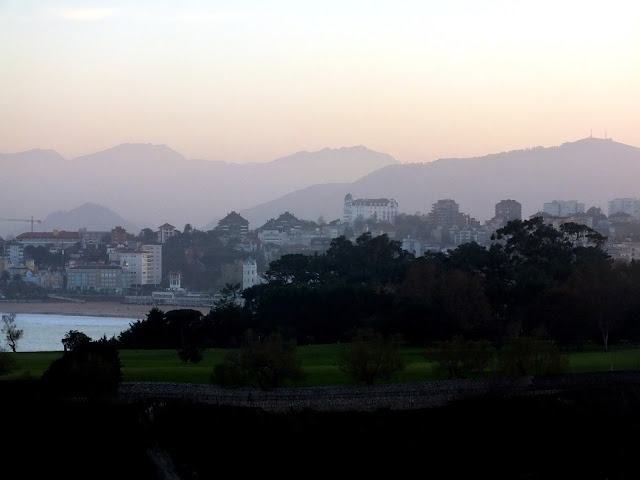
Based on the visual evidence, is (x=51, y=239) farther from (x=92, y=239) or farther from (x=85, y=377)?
(x=85, y=377)

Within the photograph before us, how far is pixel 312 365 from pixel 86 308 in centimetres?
4997

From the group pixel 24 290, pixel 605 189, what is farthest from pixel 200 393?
pixel 605 189

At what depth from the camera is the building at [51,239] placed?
10750 cm

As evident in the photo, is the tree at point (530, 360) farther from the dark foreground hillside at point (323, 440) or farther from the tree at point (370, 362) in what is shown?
the tree at point (370, 362)

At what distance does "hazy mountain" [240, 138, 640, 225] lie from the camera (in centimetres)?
17038

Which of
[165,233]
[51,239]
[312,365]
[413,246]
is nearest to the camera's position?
[312,365]

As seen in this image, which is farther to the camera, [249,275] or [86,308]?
[249,275]

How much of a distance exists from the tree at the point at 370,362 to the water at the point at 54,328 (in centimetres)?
1668

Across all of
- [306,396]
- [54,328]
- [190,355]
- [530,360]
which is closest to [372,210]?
[54,328]

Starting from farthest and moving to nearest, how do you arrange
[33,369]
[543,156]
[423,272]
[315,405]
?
[543,156], [423,272], [33,369], [315,405]

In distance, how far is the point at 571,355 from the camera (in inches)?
1014

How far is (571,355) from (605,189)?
147272mm

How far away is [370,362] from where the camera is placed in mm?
22188

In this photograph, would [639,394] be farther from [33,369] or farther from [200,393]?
[33,369]
